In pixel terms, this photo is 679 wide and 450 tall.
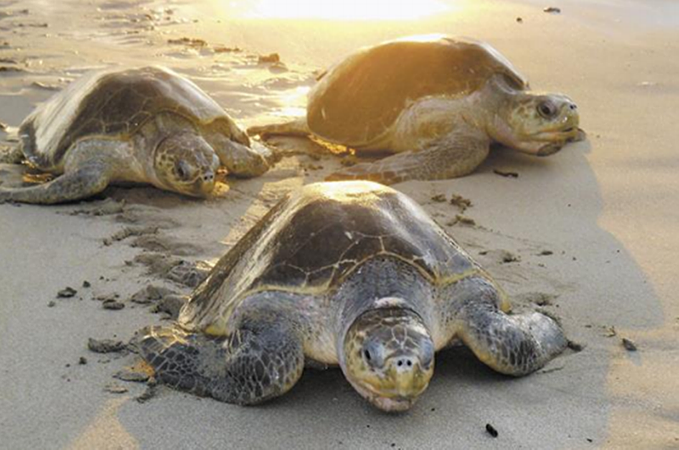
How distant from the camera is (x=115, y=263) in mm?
3844

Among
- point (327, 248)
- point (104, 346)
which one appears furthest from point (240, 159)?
point (327, 248)

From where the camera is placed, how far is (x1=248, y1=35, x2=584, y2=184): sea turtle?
5441mm

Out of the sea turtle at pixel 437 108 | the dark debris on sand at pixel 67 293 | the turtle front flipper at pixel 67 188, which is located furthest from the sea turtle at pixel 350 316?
the sea turtle at pixel 437 108

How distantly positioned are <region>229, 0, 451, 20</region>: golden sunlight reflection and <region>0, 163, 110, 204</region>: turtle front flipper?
4.99 metres

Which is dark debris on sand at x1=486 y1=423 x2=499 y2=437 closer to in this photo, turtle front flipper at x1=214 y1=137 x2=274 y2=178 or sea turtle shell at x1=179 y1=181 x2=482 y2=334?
sea turtle shell at x1=179 y1=181 x2=482 y2=334

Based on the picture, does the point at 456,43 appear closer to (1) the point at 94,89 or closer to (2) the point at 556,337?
(1) the point at 94,89

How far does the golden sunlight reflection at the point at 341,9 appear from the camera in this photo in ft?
31.2

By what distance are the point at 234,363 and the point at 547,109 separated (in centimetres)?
335

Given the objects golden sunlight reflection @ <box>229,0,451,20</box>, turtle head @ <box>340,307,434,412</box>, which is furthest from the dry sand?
golden sunlight reflection @ <box>229,0,451,20</box>

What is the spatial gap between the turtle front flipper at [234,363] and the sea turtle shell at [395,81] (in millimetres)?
3079

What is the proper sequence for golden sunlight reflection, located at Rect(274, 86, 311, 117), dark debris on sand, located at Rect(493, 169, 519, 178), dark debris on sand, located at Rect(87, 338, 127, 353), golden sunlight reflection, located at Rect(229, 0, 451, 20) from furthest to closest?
golden sunlight reflection, located at Rect(229, 0, 451, 20)
golden sunlight reflection, located at Rect(274, 86, 311, 117)
dark debris on sand, located at Rect(493, 169, 519, 178)
dark debris on sand, located at Rect(87, 338, 127, 353)

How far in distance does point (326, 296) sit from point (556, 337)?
0.83 meters

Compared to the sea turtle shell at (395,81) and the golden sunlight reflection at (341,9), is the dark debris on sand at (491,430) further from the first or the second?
the golden sunlight reflection at (341,9)

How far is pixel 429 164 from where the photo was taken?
5.27 metres
